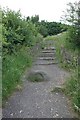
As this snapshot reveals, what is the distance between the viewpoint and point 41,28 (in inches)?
1002

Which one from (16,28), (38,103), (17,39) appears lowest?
(38,103)

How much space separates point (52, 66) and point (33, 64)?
0.92 m

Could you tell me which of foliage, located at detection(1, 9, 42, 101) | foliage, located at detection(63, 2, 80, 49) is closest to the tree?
foliage, located at detection(63, 2, 80, 49)

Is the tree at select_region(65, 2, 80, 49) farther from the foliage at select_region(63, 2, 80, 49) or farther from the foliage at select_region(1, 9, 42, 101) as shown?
the foliage at select_region(1, 9, 42, 101)

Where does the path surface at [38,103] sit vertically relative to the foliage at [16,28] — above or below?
below

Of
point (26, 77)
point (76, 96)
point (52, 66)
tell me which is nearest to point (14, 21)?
point (52, 66)

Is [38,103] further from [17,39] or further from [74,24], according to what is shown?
[17,39]

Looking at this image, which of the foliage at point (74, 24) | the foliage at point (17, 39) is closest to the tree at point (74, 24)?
the foliage at point (74, 24)

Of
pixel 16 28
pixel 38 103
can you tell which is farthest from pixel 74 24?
pixel 16 28

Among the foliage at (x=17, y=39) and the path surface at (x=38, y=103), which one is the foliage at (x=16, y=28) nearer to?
the foliage at (x=17, y=39)

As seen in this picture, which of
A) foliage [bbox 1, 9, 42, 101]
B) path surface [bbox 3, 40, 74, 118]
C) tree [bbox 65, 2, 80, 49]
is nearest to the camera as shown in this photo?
path surface [bbox 3, 40, 74, 118]

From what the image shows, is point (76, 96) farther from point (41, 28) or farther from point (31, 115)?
point (41, 28)

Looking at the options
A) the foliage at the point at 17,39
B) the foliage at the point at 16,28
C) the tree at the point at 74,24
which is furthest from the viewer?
the foliage at the point at 16,28

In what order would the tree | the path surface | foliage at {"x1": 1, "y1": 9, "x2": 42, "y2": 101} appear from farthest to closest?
foliage at {"x1": 1, "y1": 9, "x2": 42, "y2": 101} → the tree → the path surface
